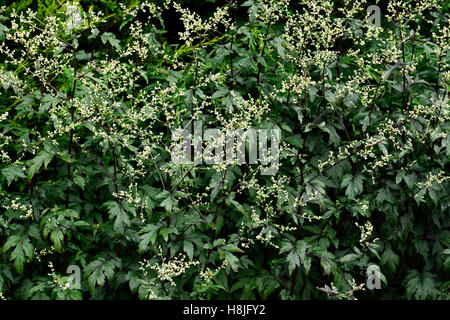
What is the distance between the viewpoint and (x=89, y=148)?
14.5 feet

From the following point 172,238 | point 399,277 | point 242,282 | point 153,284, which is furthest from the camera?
point 399,277

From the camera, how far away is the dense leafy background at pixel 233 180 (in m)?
3.90

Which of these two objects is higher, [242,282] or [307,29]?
[307,29]

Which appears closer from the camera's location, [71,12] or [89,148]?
[71,12]

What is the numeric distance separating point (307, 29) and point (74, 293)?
2.65m

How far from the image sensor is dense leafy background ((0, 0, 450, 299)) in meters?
3.90

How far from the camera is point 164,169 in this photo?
384 centimetres

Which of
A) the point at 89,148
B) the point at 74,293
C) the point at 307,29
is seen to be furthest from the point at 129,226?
the point at 307,29

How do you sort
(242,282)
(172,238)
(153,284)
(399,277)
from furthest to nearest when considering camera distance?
1. (399,277)
2. (242,282)
3. (172,238)
4. (153,284)

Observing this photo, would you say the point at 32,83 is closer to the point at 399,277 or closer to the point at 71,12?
the point at 71,12

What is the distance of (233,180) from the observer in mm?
4266
